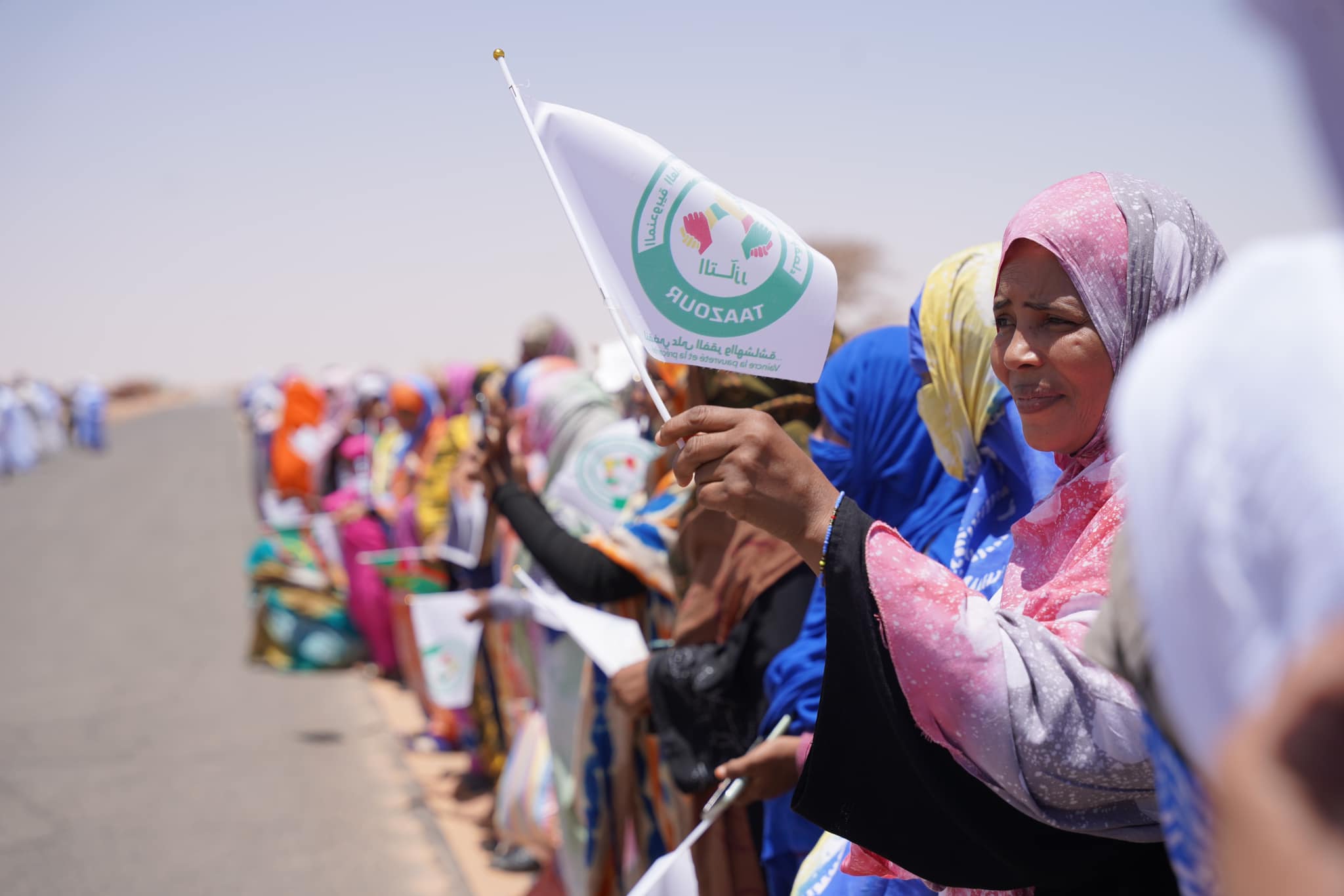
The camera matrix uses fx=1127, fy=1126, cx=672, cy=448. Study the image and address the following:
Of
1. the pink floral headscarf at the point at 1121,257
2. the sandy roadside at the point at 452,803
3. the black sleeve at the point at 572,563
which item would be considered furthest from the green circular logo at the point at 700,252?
the sandy roadside at the point at 452,803

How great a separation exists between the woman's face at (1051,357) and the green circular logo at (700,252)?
1.16ft

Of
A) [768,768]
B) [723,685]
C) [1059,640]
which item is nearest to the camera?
[1059,640]

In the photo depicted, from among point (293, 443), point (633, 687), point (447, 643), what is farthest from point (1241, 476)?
point (293, 443)

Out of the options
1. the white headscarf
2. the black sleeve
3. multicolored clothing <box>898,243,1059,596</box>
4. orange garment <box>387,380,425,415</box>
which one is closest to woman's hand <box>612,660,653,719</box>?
the black sleeve

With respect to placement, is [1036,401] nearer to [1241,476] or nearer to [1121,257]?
[1121,257]

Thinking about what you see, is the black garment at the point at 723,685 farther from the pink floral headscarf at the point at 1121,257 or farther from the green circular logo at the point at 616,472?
the green circular logo at the point at 616,472

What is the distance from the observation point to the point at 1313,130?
0.62 m

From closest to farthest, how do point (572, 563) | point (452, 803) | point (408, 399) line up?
1. point (572, 563)
2. point (452, 803)
3. point (408, 399)

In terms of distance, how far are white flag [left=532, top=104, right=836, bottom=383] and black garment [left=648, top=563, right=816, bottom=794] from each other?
980 mm

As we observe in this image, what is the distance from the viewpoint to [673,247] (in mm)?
1615

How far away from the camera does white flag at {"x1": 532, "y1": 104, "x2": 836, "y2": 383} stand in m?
1.61

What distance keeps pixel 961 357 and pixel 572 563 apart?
4.74ft

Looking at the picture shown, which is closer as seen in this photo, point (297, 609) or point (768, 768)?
point (768, 768)

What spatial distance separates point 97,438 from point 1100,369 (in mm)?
32387
